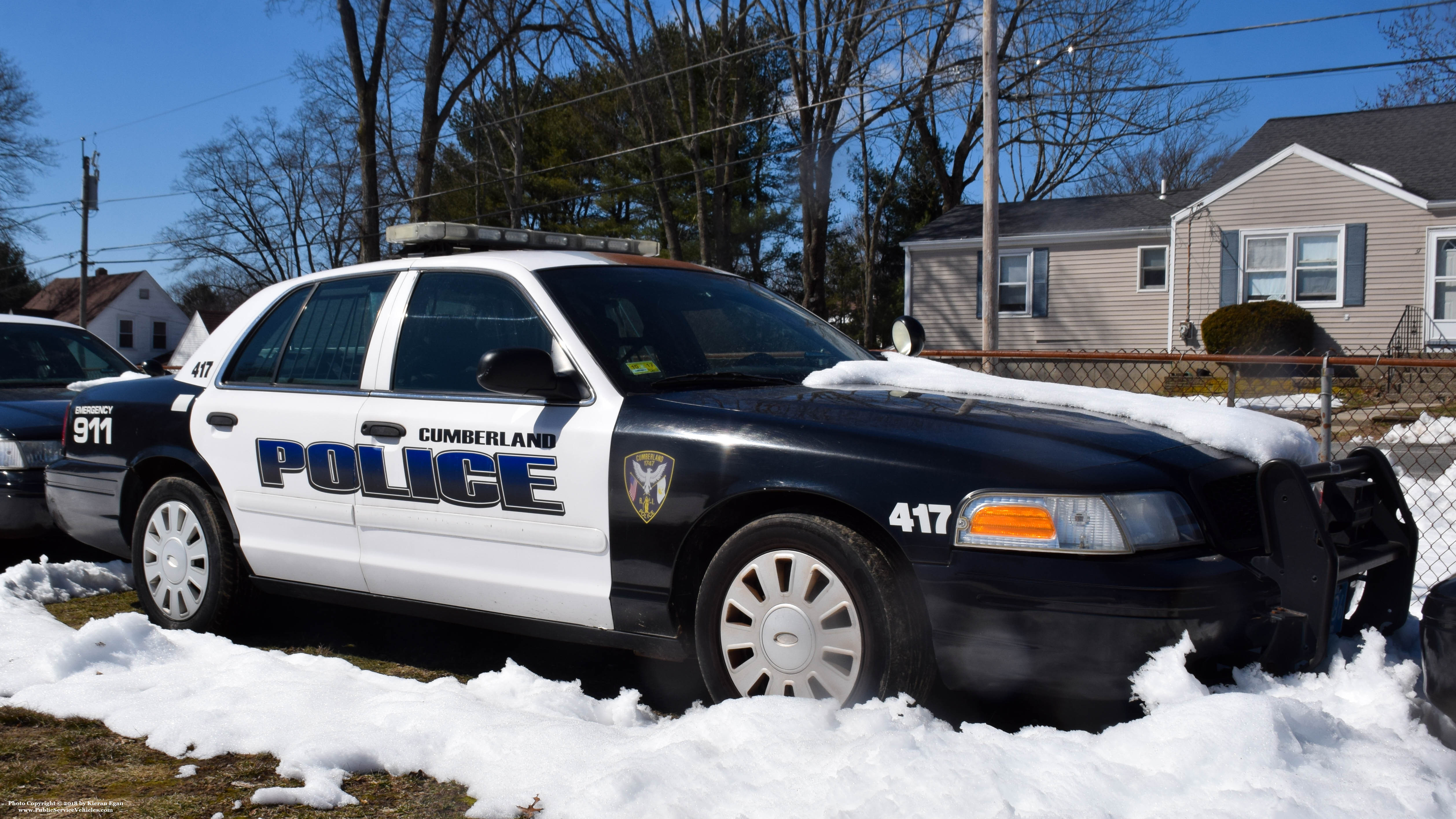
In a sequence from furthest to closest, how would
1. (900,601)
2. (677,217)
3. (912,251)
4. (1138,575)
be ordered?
(677,217) → (912,251) → (900,601) → (1138,575)

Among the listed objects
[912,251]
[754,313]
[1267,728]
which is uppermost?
[912,251]

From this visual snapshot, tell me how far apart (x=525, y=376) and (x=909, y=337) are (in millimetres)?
2274

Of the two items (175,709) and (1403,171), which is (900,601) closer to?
(175,709)

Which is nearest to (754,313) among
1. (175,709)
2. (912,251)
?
(175,709)

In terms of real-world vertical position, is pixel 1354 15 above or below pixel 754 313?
above

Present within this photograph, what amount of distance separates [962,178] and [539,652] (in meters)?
36.8

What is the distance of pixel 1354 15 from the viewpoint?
57.2 feet

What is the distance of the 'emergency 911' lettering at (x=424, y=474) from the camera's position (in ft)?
12.1

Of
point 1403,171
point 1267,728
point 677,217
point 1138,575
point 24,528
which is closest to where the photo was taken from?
point 1267,728

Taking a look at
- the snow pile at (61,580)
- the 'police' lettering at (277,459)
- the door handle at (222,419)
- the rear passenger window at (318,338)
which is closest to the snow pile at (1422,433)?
the rear passenger window at (318,338)

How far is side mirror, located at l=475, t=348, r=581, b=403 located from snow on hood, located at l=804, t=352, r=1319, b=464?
82cm

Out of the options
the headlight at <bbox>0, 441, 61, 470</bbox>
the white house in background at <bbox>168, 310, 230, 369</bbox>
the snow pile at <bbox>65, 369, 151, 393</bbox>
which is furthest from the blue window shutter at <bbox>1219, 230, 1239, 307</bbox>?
the white house in background at <bbox>168, 310, 230, 369</bbox>

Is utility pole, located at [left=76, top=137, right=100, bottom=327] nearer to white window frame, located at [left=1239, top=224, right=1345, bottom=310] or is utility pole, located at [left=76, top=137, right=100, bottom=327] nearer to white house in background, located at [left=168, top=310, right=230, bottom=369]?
white house in background, located at [left=168, top=310, right=230, bottom=369]

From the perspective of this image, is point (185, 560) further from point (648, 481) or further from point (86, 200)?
point (86, 200)
